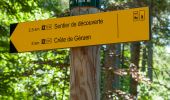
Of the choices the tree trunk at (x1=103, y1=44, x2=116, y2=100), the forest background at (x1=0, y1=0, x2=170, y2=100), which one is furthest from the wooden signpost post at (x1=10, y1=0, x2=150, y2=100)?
the tree trunk at (x1=103, y1=44, x2=116, y2=100)

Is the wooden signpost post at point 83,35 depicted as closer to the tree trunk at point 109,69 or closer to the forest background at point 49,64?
the forest background at point 49,64

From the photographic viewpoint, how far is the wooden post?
3758 millimetres

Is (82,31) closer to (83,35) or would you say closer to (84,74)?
(83,35)

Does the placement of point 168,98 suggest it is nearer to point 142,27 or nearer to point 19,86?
point 19,86

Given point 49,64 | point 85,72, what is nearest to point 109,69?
point 49,64

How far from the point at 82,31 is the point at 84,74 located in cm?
37

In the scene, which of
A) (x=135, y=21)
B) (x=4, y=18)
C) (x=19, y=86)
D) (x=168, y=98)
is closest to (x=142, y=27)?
(x=135, y=21)

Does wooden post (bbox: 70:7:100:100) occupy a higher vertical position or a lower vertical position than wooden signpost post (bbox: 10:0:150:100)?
lower

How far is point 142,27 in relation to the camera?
3479 millimetres

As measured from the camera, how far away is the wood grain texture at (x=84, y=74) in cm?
376

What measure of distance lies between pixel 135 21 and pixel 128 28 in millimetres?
79

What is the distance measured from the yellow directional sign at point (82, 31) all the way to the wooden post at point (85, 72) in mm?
119

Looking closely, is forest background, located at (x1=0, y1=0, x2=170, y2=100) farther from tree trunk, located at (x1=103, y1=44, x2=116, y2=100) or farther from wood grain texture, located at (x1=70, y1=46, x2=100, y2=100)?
wood grain texture, located at (x1=70, y1=46, x2=100, y2=100)

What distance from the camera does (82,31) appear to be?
3723 mm
